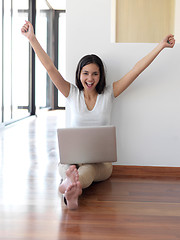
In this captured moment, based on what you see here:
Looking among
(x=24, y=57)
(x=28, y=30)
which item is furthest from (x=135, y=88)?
(x=24, y=57)

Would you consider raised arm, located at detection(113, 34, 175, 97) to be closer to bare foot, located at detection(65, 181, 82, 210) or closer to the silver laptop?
the silver laptop

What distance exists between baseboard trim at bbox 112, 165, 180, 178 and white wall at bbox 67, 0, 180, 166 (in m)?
0.04

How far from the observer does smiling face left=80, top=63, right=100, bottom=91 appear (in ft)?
6.83

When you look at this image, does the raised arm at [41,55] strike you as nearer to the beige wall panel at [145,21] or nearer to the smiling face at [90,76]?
the smiling face at [90,76]

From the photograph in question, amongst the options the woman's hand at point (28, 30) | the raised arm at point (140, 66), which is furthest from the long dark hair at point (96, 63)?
the woman's hand at point (28, 30)

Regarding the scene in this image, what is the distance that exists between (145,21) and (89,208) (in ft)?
6.01

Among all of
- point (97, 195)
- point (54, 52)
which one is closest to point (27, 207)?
point (97, 195)

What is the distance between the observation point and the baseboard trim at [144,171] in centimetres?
232

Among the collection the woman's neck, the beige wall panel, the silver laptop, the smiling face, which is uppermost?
the beige wall panel

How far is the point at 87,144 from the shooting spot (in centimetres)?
192

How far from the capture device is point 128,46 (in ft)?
7.47

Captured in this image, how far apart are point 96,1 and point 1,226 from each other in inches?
65.6

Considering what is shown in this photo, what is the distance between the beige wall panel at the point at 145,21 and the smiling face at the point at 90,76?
0.74 metres

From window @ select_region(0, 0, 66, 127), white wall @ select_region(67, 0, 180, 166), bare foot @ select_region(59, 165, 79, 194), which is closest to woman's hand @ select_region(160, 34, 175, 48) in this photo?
white wall @ select_region(67, 0, 180, 166)
